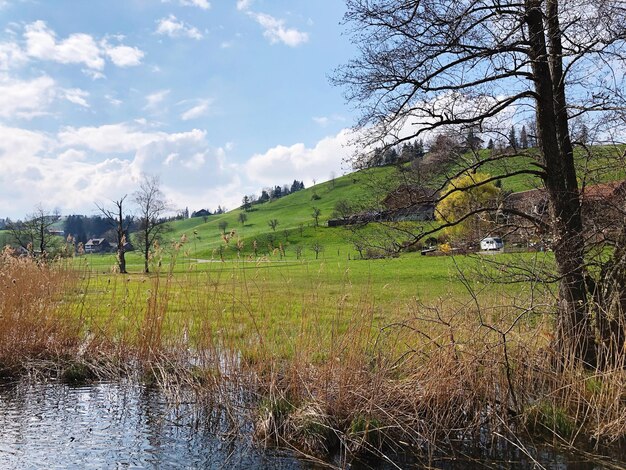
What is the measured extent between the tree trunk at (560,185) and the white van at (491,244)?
1.06 m

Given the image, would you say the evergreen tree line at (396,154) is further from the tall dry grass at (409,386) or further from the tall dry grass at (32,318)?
the tall dry grass at (32,318)

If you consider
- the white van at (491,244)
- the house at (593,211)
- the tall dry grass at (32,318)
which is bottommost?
the tall dry grass at (32,318)

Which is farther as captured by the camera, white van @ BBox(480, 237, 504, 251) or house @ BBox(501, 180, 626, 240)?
white van @ BBox(480, 237, 504, 251)

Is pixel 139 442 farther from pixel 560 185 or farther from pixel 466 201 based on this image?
pixel 560 185

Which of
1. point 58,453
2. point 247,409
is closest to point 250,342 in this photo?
point 247,409

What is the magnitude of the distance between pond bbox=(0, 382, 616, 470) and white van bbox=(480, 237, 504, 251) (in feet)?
11.0

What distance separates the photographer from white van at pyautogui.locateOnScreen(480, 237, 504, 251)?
818 centimetres

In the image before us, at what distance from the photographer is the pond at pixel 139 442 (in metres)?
5.50

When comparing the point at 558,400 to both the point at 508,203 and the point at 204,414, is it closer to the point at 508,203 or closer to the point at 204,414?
the point at 508,203

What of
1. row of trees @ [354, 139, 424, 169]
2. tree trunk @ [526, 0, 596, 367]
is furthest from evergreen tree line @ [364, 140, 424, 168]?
tree trunk @ [526, 0, 596, 367]

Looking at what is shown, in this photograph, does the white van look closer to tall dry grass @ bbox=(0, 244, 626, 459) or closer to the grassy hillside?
tall dry grass @ bbox=(0, 244, 626, 459)

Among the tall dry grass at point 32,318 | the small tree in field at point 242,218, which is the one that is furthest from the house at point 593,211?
the small tree in field at point 242,218

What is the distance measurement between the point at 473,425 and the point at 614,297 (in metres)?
2.76

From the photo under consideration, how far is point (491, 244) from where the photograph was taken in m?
8.38
